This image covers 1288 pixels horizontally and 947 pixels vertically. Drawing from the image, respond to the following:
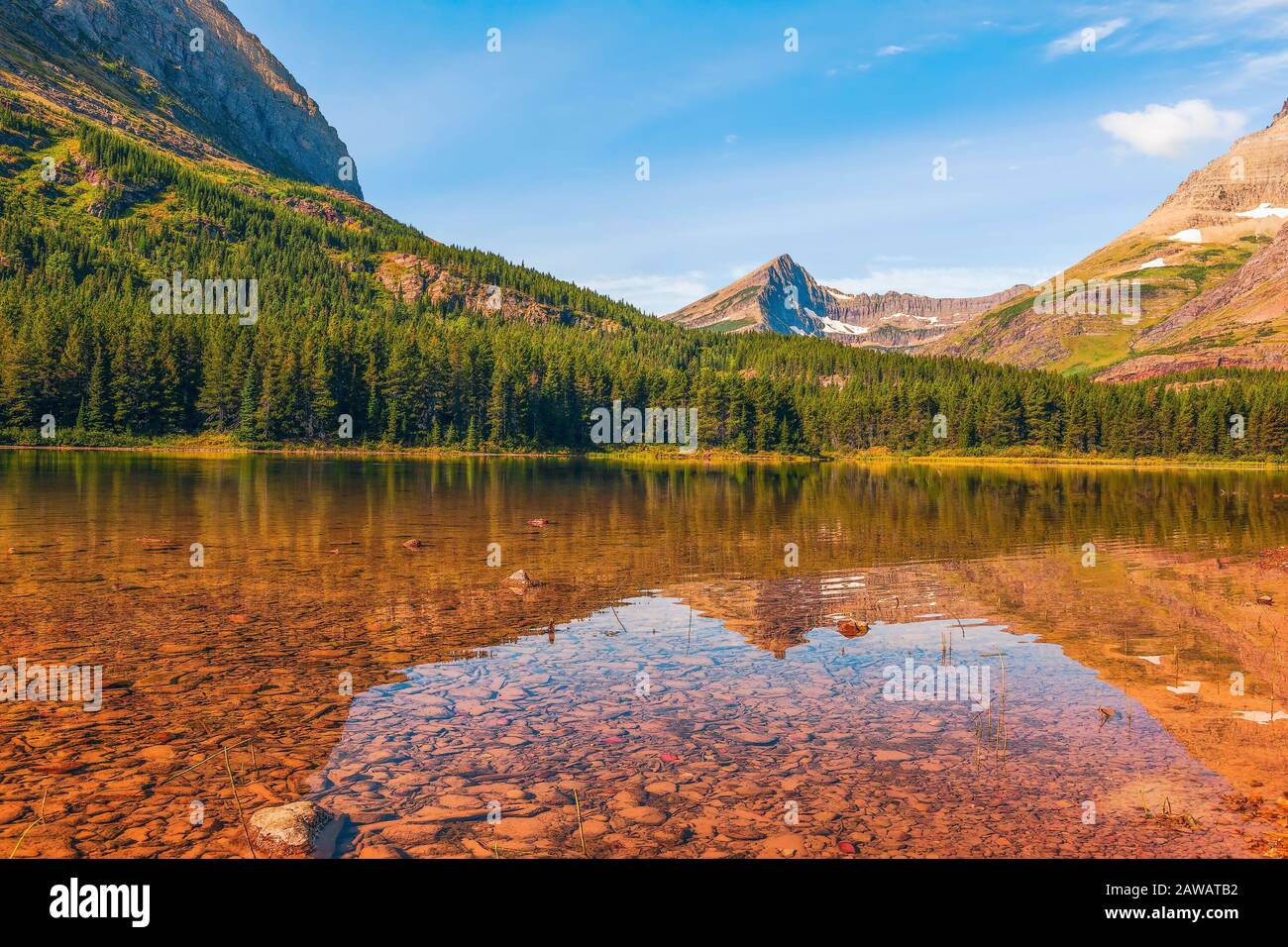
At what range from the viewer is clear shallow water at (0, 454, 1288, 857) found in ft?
32.9

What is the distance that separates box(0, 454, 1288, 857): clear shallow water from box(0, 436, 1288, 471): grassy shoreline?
384 feet

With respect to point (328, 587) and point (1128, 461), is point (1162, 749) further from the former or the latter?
point (1128, 461)

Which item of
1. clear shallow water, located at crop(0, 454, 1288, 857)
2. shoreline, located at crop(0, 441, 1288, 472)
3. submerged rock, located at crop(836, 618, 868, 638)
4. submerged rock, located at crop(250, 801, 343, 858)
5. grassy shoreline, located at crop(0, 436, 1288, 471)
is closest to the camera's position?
submerged rock, located at crop(250, 801, 343, 858)

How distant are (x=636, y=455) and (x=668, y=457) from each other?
788 centimetres

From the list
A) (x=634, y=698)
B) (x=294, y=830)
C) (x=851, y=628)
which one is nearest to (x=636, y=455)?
(x=851, y=628)

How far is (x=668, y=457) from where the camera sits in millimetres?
181875

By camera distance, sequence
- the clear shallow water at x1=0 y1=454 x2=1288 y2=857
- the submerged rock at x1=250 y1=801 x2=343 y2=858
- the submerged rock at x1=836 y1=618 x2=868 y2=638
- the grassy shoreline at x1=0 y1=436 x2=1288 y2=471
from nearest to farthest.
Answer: the submerged rock at x1=250 y1=801 x2=343 y2=858
the clear shallow water at x1=0 y1=454 x2=1288 y2=857
the submerged rock at x1=836 y1=618 x2=868 y2=638
the grassy shoreline at x1=0 y1=436 x2=1288 y2=471

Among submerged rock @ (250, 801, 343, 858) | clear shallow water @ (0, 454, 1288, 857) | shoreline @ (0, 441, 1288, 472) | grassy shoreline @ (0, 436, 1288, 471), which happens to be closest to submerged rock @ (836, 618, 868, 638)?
clear shallow water @ (0, 454, 1288, 857)

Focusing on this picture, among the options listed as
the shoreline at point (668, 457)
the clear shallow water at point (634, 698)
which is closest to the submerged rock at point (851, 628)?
the clear shallow water at point (634, 698)

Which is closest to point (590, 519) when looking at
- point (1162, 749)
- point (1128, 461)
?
point (1162, 749)

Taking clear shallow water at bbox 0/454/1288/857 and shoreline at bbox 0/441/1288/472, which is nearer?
clear shallow water at bbox 0/454/1288/857

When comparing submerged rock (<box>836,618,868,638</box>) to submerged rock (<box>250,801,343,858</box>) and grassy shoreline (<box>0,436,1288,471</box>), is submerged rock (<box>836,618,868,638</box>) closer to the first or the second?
submerged rock (<box>250,801,343,858</box>)

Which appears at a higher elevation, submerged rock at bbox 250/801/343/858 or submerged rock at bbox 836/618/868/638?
submerged rock at bbox 250/801/343/858
